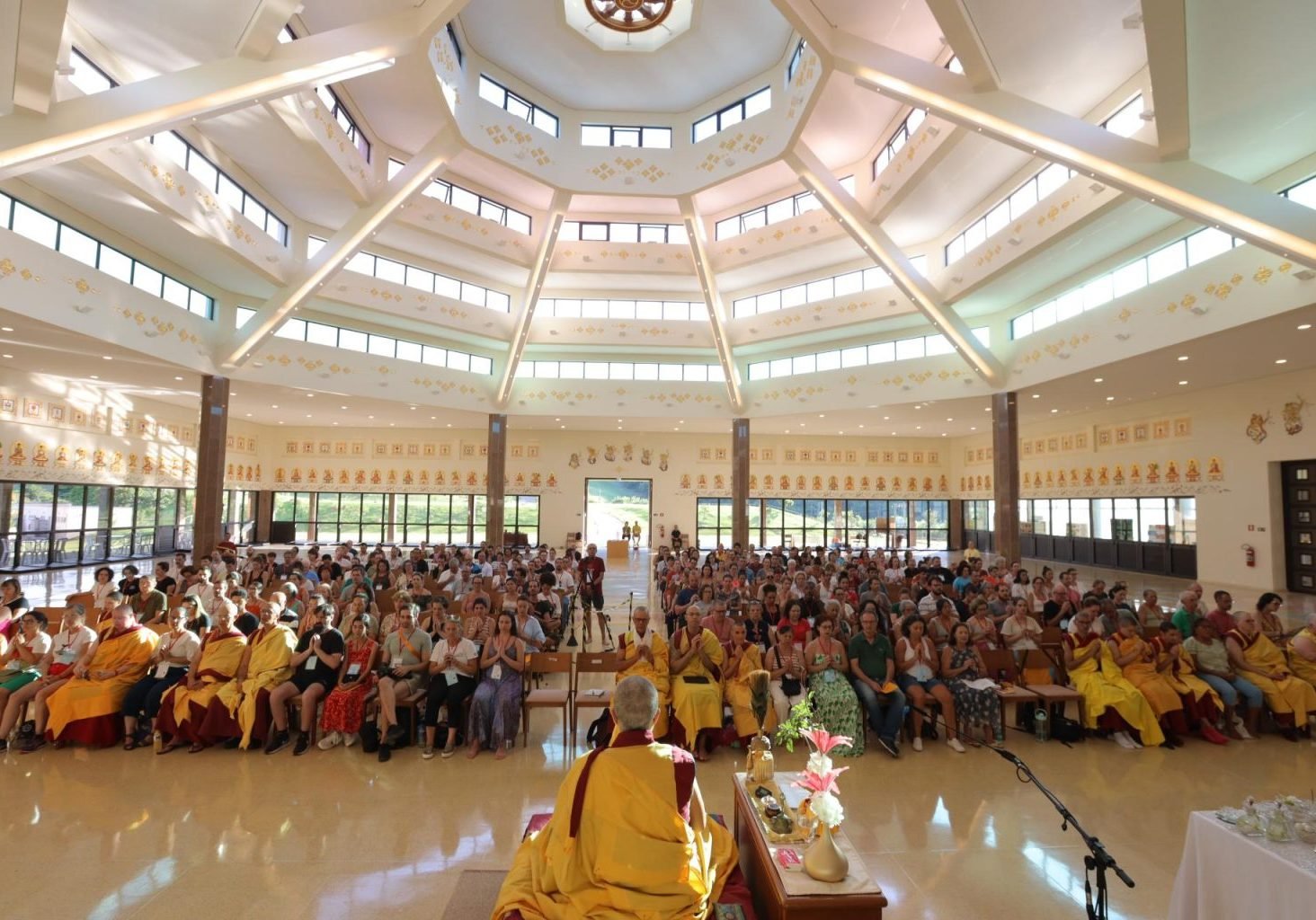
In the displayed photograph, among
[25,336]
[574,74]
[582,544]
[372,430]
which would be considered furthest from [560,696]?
[372,430]

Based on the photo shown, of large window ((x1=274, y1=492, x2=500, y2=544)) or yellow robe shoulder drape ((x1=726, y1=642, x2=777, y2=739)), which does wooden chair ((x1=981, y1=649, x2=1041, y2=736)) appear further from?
large window ((x1=274, y1=492, x2=500, y2=544))

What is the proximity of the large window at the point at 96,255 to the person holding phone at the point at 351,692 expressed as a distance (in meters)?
9.87

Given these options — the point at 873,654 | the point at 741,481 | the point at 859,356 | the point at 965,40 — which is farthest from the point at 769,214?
the point at 873,654

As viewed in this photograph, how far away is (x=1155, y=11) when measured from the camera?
6422mm

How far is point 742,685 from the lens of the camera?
6062 millimetres

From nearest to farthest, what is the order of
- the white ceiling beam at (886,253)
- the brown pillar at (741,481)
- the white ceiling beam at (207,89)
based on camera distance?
the white ceiling beam at (207,89), the white ceiling beam at (886,253), the brown pillar at (741,481)

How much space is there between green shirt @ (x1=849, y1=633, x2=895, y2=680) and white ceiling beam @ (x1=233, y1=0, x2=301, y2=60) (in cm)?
965

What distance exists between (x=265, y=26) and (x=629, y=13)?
24.1ft

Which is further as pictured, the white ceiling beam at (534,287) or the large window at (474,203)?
the large window at (474,203)

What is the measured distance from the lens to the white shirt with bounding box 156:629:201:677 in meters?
6.03

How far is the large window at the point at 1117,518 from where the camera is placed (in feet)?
56.8

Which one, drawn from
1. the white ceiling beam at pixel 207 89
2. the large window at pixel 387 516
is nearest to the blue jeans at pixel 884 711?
the white ceiling beam at pixel 207 89

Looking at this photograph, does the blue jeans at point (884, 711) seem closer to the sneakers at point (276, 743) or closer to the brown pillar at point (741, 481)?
the sneakers at point (276, 743)

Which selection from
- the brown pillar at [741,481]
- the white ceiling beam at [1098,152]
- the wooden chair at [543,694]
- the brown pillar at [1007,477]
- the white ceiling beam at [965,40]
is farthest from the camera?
the brown pillar at [741,481]
